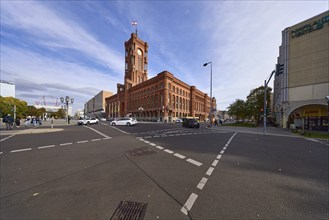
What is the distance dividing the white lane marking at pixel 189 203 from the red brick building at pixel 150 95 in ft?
180

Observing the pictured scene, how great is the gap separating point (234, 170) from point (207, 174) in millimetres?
1124

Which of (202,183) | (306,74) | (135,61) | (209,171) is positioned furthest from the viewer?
(135,61)

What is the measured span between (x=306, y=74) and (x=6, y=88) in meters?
141

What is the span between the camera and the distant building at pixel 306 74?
24359 mm

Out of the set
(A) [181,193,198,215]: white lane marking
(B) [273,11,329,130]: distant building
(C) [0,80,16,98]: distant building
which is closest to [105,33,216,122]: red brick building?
(B) [273,11,329,130]: distant building

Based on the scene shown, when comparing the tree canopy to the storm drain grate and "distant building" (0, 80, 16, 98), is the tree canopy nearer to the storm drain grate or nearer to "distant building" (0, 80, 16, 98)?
the storm drain grate

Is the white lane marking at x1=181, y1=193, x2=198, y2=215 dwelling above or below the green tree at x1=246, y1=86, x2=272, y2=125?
below

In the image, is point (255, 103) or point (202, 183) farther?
point (255, 103)

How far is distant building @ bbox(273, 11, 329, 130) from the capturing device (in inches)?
959

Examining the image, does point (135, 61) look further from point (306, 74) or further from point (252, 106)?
point (306, 74)

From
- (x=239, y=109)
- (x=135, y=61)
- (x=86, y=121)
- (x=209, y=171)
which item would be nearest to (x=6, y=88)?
(x=135, y=61)

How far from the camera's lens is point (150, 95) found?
6706 cm

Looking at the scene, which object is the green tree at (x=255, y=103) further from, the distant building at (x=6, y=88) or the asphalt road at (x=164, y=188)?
the distant building at (x=6, y=88)

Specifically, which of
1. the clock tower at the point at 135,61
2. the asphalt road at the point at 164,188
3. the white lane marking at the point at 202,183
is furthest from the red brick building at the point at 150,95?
the white lane marking at the point at 202,183
